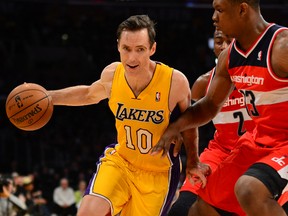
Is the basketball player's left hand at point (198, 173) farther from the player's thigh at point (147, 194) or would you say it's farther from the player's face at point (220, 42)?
the player's face at point (220, 42)

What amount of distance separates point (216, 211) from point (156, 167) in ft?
2.05

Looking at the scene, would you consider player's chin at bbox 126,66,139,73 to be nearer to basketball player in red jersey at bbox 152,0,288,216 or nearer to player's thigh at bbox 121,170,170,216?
basketball player in red jersey at bbox 152,0,288,216

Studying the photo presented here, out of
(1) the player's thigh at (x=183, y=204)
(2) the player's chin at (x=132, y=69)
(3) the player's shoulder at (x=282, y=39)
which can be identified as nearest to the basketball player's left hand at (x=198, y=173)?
(1) the player's thigh at (x=183, y=204)

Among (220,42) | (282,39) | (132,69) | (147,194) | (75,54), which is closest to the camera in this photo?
(282,39)

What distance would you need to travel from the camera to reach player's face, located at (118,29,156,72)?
14.6 feet

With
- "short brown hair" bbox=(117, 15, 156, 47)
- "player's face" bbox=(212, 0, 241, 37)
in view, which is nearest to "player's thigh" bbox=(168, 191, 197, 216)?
"short brown hair" bbox=(117, 15, 156, 47)

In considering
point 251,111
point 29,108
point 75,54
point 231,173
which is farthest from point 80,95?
point 75,54

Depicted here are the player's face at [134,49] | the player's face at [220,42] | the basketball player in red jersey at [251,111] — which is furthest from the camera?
the player's face at [220,42]

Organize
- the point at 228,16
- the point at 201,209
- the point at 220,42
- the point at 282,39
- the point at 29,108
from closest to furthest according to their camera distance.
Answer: the point at 282,39 < the point at 228,16 < the point at 201,209 < the point at 29,108 < the point at 220,42

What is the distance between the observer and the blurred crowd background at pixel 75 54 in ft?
53.3

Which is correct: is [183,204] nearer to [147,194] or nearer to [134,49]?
[147,194]

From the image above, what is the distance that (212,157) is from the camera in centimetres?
488

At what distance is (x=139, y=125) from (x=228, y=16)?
1188mm

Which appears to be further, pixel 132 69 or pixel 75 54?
pixel 75 54
